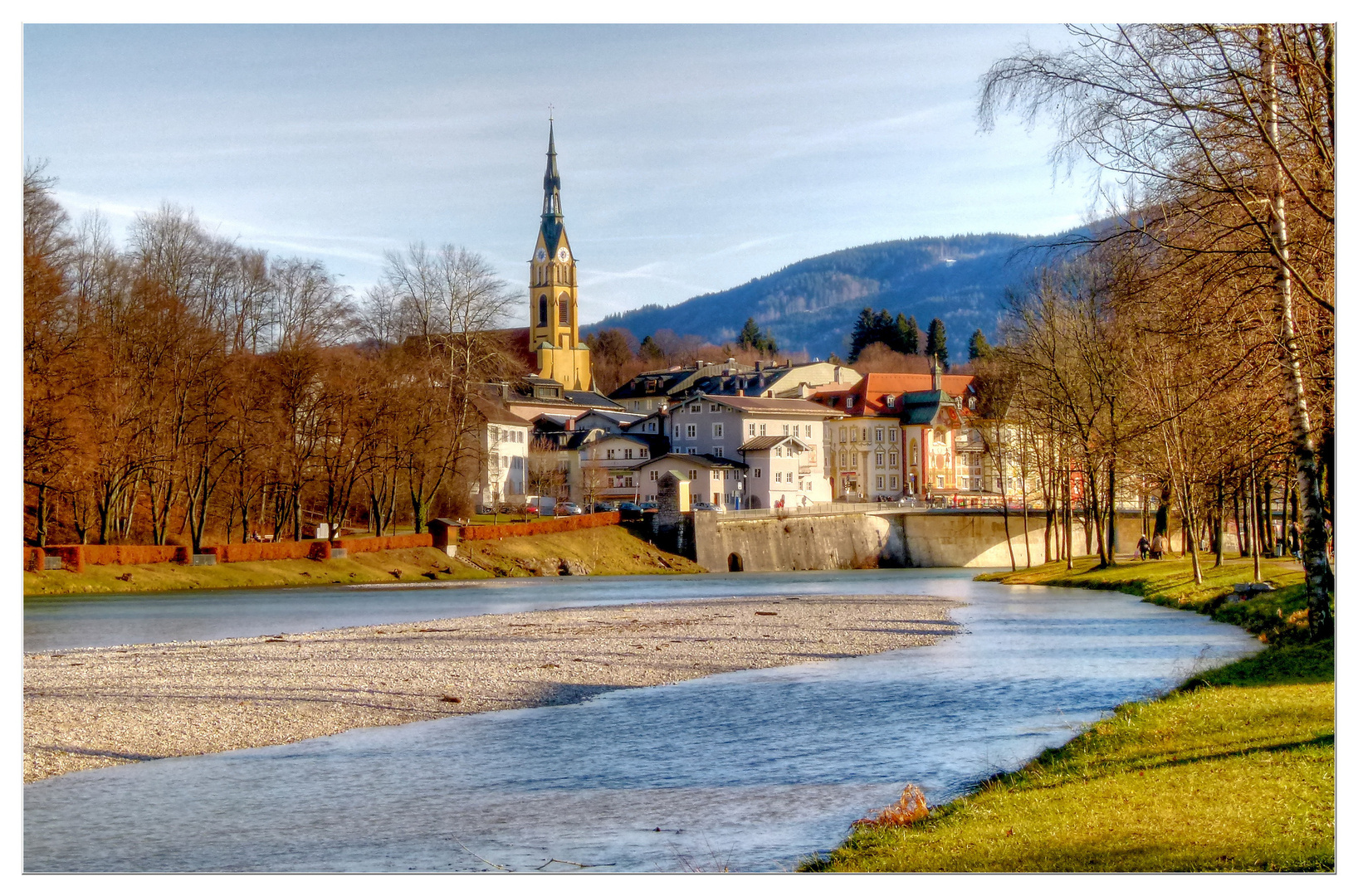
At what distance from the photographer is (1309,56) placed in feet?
39.3

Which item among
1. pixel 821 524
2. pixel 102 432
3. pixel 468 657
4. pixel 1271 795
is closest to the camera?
pixel 1271 795

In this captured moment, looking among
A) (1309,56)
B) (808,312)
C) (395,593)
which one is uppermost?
(808,312)

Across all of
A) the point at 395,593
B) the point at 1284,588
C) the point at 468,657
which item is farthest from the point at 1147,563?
the point at 468,657

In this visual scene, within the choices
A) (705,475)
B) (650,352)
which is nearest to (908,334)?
(650,352)

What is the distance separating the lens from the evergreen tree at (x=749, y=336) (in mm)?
150637

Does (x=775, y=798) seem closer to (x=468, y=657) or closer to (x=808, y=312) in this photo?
(x=468, y=657)

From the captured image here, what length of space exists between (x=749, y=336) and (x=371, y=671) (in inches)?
5170

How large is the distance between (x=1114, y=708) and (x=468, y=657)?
1286cm

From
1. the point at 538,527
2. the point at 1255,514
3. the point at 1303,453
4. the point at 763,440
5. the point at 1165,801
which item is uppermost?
the point at 763,440

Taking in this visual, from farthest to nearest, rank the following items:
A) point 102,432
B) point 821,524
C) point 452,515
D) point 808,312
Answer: point 808,312 < point 821,524 < point 452,515 < point 102,432

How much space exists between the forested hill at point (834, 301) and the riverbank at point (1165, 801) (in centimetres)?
7943

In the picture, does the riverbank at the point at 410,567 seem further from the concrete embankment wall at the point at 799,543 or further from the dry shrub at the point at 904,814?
the dry shrub at the point at 904,814

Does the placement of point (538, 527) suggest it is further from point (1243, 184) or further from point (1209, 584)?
point (1243, 184)

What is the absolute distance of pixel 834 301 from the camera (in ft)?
432
